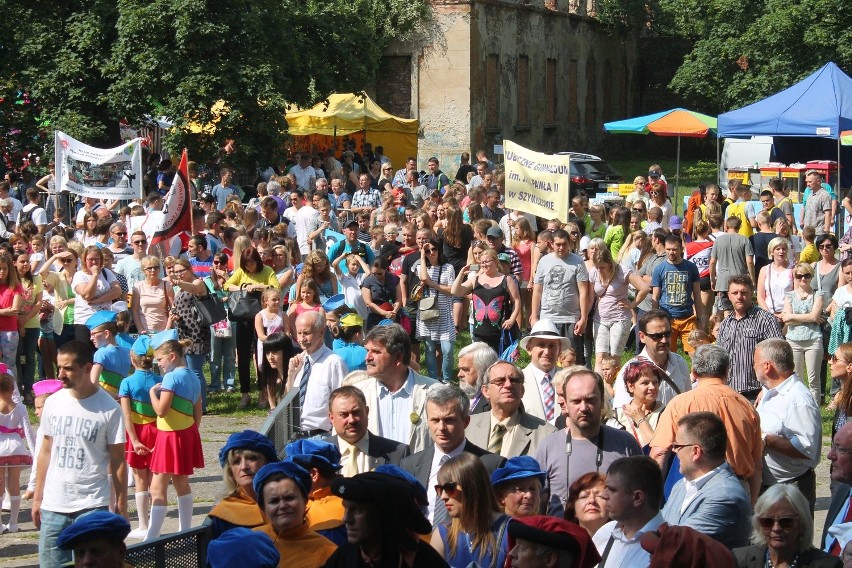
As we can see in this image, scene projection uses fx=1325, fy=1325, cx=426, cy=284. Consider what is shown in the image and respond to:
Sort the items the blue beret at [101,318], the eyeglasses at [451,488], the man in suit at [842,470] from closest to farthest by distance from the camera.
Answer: the eyeglasses at [451,488] < the man in suit at [842,470] < the blue beret at [101,318]

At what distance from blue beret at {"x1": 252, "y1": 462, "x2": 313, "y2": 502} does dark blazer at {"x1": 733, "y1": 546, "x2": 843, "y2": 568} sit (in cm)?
182

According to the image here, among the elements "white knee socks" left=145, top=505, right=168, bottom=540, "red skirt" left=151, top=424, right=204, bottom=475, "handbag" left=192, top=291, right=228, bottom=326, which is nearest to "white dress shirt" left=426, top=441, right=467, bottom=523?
"red skirt" left=151, top=424, right=204, bottom=475

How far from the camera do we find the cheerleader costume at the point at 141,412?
9492mm

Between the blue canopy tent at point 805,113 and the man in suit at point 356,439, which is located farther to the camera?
the blue canopy tent at point 805,113

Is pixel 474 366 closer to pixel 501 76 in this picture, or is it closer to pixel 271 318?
pixel 271 318

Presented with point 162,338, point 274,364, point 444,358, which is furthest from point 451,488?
point 444,358

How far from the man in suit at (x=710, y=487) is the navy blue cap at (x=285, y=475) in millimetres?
1781

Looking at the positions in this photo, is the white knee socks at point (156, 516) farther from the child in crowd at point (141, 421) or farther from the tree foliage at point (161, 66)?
the tree foliage at point (161, 66)

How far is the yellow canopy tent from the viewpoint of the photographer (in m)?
34.2

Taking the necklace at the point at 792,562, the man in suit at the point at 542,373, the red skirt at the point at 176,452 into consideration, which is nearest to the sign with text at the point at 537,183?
the man in suit at the point at 542,373

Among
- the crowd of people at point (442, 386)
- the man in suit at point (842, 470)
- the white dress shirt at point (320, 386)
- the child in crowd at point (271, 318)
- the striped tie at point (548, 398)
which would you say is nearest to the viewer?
the crowd of people at point (442, 386)

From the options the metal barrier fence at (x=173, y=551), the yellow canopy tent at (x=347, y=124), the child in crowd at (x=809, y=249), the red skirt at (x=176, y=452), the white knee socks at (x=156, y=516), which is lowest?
the white knee socks at (x=156, y=516)

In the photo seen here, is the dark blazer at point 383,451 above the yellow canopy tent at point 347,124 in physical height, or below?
below

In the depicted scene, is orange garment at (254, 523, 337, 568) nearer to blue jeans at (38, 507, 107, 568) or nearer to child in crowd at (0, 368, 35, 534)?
blue jeans at (38, 507, 107, 568)
